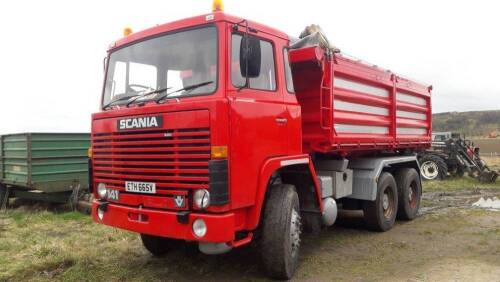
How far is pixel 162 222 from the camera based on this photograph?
4262 mm

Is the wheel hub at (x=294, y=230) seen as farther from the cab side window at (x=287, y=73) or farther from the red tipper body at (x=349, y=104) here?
the cab side window at (x=287, y=73)

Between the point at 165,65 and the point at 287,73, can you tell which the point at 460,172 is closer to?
the point at 287,73

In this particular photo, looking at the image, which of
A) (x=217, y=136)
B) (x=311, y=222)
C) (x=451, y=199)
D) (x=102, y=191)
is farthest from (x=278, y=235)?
(x=451, y=199)

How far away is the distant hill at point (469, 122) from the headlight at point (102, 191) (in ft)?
257

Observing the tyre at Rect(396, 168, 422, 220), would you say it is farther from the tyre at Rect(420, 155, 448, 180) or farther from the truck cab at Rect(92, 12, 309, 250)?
the tyre at Rect(420, 155, 448, 180)

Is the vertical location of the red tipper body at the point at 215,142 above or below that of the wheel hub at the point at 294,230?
above

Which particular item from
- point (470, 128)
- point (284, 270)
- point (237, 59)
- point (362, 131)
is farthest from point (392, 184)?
point (470, 128)

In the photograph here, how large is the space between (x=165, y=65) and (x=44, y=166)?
19.3ft

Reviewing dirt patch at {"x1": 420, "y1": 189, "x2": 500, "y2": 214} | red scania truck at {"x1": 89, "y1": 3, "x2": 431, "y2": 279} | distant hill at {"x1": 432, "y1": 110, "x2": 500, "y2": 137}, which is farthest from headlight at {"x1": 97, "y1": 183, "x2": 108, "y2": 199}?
distant hill at {"x1": 432, "y1": 110, "x2": 500, "y2": 137}

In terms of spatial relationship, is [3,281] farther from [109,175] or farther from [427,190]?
[427,190]

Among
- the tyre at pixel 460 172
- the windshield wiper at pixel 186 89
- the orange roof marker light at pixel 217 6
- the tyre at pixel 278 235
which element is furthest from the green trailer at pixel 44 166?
the tyre at pixel 460 172

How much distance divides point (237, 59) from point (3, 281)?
361cm

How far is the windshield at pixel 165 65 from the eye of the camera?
4.32 metres

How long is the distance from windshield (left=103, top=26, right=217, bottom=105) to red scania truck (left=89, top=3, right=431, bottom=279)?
13mm
